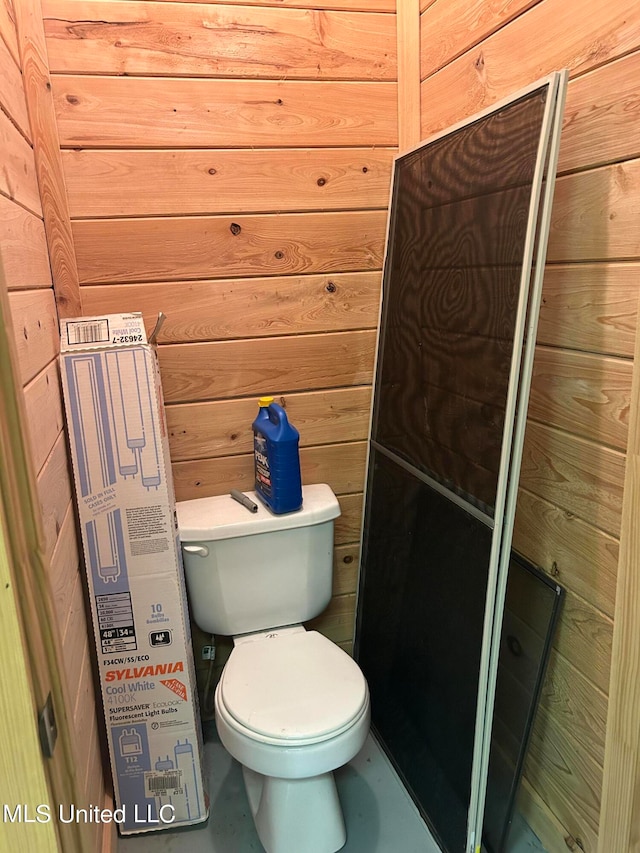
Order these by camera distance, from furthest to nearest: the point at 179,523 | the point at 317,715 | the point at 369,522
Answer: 1. the point at 369,522
2. the point at 179,523
3. the point at 317,715

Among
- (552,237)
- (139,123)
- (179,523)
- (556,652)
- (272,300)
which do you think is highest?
(139,123)

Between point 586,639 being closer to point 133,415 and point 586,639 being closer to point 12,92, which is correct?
point 133,415

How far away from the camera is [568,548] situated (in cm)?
134

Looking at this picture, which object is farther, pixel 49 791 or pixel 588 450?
pixel 588 450

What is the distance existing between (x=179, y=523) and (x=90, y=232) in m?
0.79

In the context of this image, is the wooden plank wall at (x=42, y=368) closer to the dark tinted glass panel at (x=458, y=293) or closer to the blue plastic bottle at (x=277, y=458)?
the blue plastic bottle at (x=277, y=458)

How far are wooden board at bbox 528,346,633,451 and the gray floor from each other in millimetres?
1045

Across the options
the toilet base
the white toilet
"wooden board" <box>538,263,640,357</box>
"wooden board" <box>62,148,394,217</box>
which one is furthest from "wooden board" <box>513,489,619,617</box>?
"wooden board" <box>62,148,394,217</box>

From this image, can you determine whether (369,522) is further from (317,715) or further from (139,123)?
(139,123)

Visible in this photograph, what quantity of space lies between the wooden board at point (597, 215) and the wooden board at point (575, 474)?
0.37 metres

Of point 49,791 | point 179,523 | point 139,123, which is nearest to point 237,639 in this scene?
point 179,523

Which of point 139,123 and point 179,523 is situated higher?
point 139,123

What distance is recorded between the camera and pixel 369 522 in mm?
1887

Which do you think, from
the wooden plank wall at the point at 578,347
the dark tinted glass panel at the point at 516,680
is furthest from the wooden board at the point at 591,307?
the dark tinted glass panel at the point at 516,680
